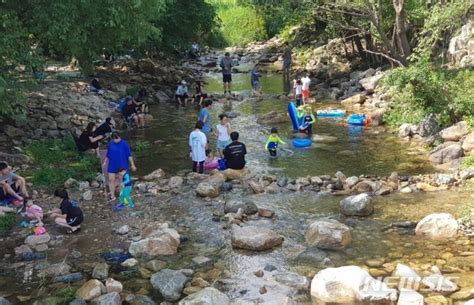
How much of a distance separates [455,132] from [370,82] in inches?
362

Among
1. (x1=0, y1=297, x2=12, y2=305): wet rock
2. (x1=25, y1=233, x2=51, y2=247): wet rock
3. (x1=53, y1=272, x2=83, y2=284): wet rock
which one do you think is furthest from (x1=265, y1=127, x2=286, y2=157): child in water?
(x1=0, y1=297, x2=12, y2=305): wet rock

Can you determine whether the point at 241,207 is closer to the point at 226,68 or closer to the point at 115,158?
the point at 115,158

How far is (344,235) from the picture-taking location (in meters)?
9.69

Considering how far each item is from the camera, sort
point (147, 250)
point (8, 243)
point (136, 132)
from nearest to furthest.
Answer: point (147, 250), point (8, 243), point (136, 132)

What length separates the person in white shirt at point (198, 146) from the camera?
1358cm

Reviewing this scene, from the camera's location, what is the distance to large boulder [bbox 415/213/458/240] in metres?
9.66

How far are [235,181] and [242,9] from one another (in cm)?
4337

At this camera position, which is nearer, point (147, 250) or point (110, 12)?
point (147, 250)

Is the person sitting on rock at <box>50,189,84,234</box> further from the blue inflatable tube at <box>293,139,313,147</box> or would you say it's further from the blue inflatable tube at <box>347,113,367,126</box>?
the blue inflatable tube at <box>347,113,367,126</box>

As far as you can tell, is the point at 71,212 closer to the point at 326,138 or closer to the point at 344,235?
the point at 344,235

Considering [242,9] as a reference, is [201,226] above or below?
below

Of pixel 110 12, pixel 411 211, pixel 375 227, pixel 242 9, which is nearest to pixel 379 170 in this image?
pixel 411 211

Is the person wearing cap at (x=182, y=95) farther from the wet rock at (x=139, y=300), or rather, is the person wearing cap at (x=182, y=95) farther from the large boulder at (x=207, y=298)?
the large boulder at (x=207, y=298)

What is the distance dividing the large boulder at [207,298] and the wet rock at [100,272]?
5.53 ft
